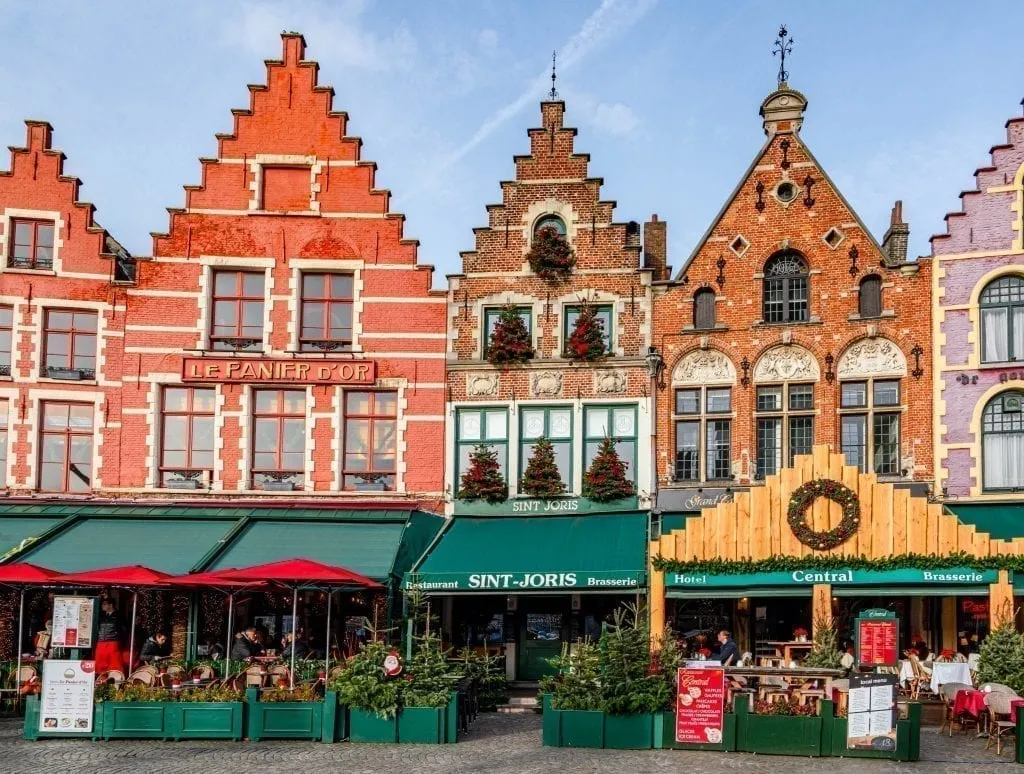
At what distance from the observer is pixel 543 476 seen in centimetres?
2420

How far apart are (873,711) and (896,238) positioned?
40.6ft

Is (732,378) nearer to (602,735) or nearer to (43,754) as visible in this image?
(602,735)

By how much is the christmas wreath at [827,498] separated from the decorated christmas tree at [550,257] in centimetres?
671

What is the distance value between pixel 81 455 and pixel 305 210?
6495 mm

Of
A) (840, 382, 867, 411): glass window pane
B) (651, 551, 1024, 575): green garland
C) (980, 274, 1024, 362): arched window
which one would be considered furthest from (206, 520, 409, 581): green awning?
(980, 274, 1024, 362): arched window

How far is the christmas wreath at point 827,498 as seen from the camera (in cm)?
2070

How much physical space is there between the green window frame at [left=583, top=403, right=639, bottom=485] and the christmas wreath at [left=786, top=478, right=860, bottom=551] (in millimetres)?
4024

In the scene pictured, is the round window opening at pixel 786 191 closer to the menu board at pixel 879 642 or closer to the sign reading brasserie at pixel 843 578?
the sign reading brasserie at pixel 843 578

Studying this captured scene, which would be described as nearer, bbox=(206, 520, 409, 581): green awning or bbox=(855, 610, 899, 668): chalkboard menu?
bbox=(855, 610, 899, 668): chalkboard menu

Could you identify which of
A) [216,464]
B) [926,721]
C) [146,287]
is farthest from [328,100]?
[926,721]

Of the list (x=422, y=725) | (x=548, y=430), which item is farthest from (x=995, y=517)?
(x=422, y=725)

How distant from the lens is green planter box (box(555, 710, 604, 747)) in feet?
54.7

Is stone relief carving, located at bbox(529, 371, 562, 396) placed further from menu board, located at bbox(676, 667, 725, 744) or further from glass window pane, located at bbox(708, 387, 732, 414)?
menu board, located at bbox(676, 667, 725, 744)

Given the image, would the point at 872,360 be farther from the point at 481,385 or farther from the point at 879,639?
the point at 481,385
